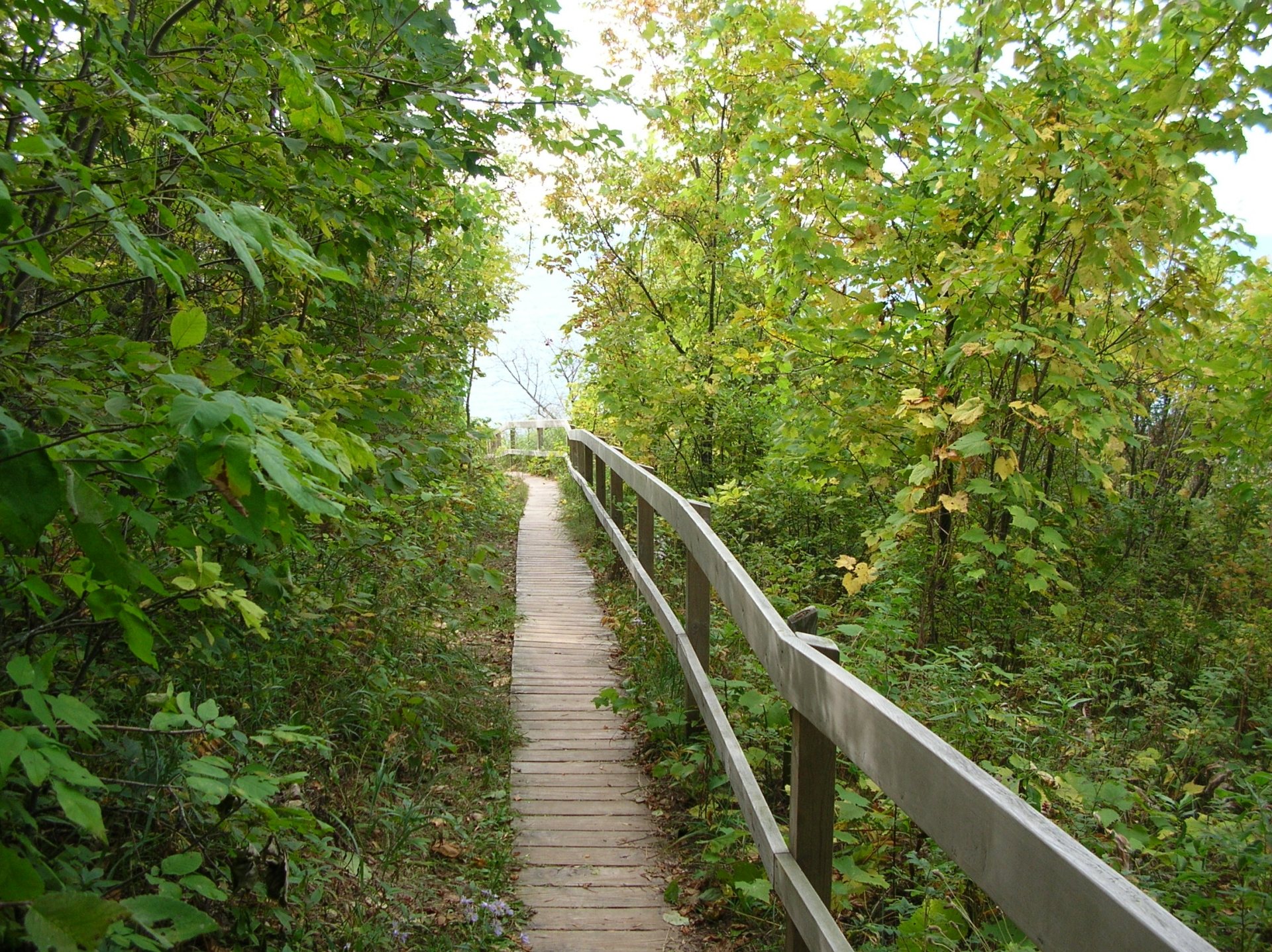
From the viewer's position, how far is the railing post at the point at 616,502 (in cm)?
841

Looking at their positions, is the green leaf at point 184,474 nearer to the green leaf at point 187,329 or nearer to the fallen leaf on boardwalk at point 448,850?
the green leaf at point 187,329

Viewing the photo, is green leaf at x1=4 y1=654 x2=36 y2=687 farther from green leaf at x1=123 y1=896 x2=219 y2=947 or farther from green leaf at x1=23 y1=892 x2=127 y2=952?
green leaf at x1=123 y1=896 x2=219 y2=947

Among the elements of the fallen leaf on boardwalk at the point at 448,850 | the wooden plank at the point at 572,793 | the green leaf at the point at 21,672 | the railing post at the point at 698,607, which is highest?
the green leaf at the point at 21,672

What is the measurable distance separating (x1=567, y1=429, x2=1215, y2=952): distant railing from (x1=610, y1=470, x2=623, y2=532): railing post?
3.84 meters

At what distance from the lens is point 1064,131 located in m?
4.49

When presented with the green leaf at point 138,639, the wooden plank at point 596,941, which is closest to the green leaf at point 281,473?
the green leaf at point 138,639

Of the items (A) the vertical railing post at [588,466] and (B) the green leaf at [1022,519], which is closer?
(B) the green leaf at [1022,519]

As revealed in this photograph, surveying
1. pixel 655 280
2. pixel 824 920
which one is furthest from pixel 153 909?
pixel 655 280

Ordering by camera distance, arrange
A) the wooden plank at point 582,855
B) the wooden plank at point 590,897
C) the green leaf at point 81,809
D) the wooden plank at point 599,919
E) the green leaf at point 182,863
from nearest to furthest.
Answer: the green leaf at point 81,809
the green leaf at point 182,863
the wooden plank at point 599,919
the wooden plank at point 590,897
the wooden plank at point 582,855

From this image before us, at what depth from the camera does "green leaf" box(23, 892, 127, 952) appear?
1386 millimetres

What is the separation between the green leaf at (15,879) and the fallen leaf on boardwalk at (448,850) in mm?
2346

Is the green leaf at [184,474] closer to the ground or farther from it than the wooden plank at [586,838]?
farther from it

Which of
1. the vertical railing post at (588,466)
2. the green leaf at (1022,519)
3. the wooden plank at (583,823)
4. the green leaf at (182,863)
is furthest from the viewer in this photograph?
the vertical railing post at (588,466)

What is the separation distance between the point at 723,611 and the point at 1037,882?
4.82 meters
